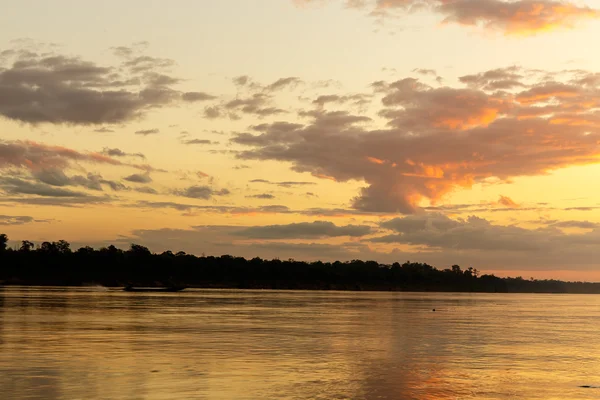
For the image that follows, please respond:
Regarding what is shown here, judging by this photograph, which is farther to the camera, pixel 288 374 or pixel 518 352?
pixel 518 352

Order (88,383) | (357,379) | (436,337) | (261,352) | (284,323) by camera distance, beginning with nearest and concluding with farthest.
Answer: (88,383), (357,379), (261,352), (436,337), (284,323)

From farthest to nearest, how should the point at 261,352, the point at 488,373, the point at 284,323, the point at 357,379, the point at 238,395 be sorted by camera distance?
the point at 284,323, the point at 261,352, the point at 488,373, the point at 357,379, the point at 238,395

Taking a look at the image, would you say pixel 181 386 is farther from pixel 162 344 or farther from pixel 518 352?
pixel 518 352

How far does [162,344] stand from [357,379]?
1836 centimetres

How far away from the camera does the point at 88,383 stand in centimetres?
3309

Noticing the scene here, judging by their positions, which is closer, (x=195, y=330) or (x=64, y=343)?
(x=64, y=343)

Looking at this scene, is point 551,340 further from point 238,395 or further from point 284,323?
point 238,395

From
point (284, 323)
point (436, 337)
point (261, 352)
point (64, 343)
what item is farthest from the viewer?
point (284, 323)

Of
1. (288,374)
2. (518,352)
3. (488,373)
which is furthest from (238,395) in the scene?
(518,352)

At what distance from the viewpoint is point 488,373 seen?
39688mm

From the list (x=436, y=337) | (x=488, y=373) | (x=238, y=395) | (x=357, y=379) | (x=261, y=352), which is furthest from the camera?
(x=436, y=337)

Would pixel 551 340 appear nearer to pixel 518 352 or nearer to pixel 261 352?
pixel 518 352

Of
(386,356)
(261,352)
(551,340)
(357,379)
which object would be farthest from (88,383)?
(551,340)

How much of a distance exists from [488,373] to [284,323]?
37.5 m
